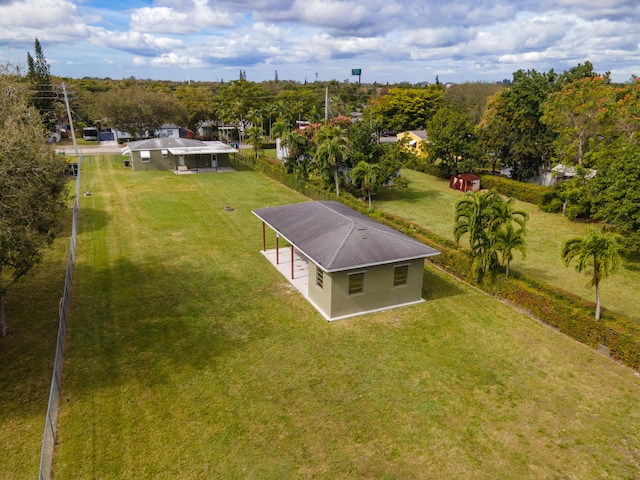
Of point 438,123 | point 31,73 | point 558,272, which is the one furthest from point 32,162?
point 31,73

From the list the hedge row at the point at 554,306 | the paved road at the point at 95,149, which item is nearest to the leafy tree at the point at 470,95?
the paved road at the point at 95,149

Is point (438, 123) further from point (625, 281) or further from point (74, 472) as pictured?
point (74, 472)

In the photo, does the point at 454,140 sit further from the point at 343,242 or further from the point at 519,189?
the point at 343,242

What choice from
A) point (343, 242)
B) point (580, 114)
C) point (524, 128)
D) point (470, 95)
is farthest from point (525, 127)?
point (470, 95)

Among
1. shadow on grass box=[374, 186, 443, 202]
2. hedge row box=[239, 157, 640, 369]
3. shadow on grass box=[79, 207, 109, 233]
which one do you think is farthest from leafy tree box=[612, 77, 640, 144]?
shadow on grass box=[79, 207, 109, 233]

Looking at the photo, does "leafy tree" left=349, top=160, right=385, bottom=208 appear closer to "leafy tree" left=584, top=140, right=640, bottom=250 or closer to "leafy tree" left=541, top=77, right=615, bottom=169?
"leafy tree" left=541, top=77, right=615, bottom=169

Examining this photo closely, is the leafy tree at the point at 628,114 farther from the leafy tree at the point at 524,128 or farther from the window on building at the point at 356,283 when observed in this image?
the window on building at the point at 356,283
